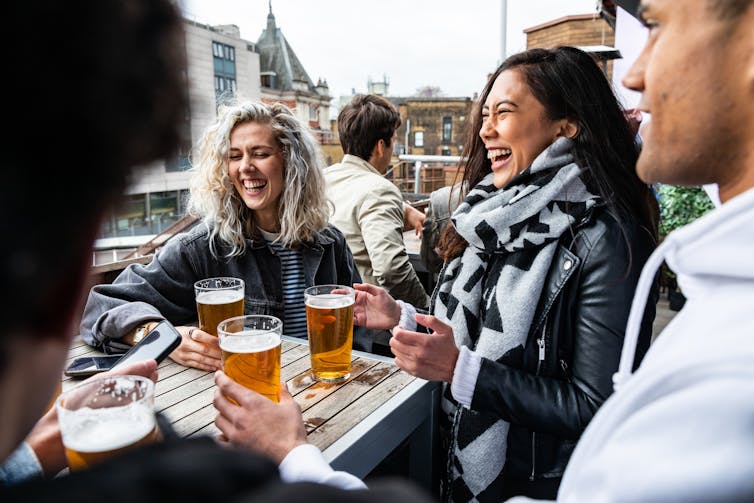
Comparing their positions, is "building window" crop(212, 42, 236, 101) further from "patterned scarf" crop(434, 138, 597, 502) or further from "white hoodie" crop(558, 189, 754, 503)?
"white hoodie" crop(558, 189, 754, 503)

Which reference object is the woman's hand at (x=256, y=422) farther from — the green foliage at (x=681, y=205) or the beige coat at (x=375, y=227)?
the green foliage at (x=681, y=205)

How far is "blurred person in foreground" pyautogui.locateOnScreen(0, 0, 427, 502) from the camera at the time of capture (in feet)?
0.84

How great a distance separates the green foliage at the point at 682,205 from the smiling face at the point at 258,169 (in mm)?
4391

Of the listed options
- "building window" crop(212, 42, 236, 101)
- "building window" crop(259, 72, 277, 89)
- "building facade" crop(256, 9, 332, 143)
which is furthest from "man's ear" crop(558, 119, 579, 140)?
"building window" crop(259, 72, 277, 89)

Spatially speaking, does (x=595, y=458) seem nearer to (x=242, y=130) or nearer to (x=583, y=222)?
Answer: (x=583, y=222)

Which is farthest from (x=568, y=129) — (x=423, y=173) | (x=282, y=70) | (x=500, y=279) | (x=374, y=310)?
(x=282, y=70)

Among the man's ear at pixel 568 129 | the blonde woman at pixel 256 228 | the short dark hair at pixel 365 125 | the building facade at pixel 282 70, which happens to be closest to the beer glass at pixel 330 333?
the blonde woman at pixel 256 228

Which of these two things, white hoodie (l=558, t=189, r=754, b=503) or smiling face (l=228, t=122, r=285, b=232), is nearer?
white hoodie (l=558, t=189, r=754, b=503)

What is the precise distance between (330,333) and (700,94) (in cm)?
110

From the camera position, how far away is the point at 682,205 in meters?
5.45

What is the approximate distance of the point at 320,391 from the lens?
1.50 meters

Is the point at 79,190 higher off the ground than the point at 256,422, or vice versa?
the point at 79,190

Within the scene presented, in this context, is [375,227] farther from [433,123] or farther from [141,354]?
[433,123]

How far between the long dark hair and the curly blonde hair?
43.1 inches
